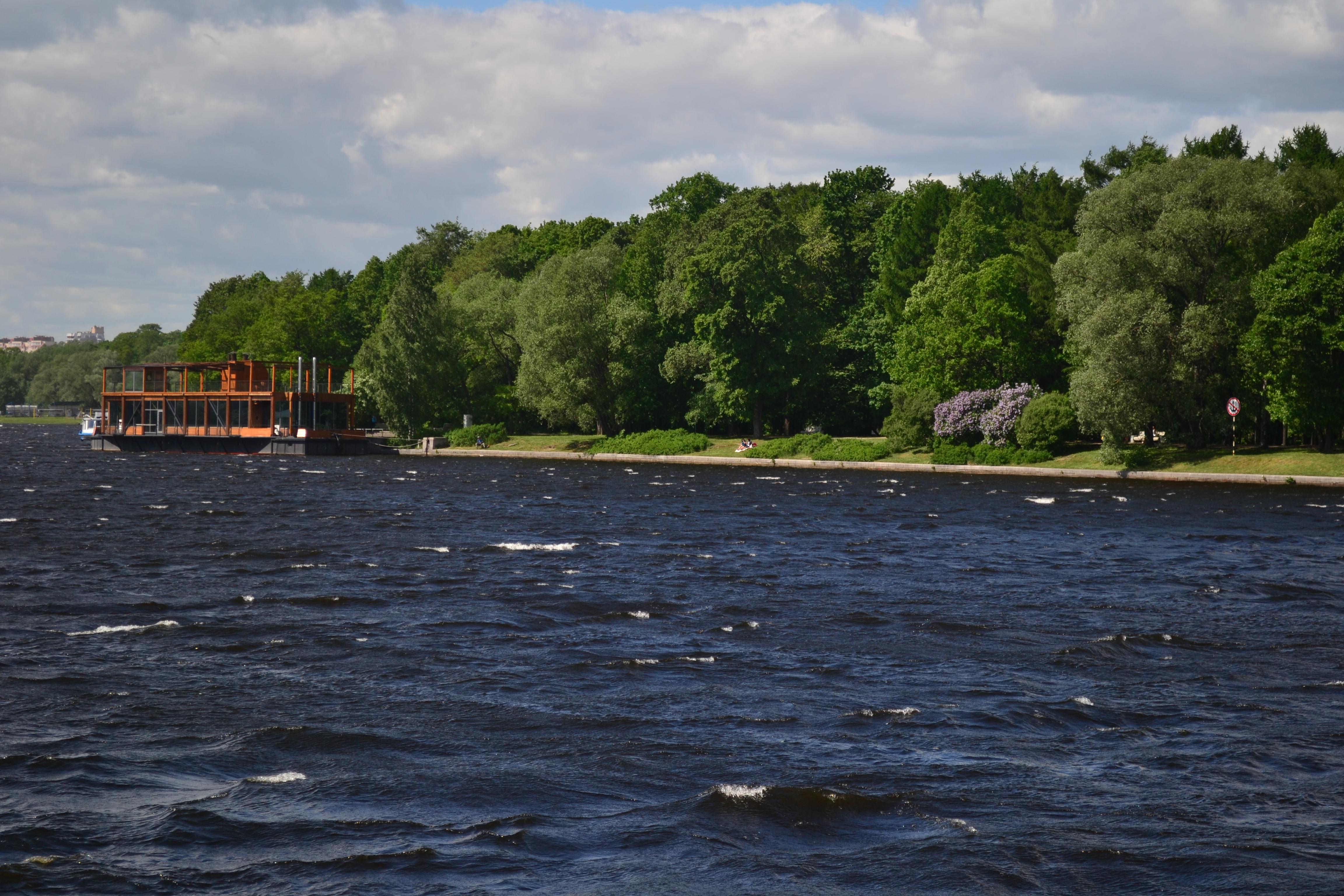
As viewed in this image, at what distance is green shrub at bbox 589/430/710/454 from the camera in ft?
298

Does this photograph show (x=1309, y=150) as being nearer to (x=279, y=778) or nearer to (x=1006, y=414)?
(x=1006, y=414)

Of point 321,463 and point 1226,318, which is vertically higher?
point 1226,318

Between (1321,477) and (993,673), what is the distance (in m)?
49.8

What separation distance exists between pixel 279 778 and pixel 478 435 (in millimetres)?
94529

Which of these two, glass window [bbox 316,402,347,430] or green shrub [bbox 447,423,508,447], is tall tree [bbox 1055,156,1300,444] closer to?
green shrub [bbox 447,423,508,447]

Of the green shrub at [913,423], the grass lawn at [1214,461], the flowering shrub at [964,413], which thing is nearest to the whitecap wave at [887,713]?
the grass lawn at [1214,461]

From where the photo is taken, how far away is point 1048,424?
71.4 meters

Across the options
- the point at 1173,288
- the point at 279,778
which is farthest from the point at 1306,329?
the point at 279,778

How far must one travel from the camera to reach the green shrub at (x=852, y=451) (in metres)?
79.9

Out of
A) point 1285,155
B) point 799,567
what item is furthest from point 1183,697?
point 1285,155

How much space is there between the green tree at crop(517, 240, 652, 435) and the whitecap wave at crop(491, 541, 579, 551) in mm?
61663

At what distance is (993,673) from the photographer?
1744 cm

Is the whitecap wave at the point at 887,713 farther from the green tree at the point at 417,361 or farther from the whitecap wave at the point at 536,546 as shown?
the green tree at the point at 417,361

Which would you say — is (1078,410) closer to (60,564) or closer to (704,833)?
(60,564)
